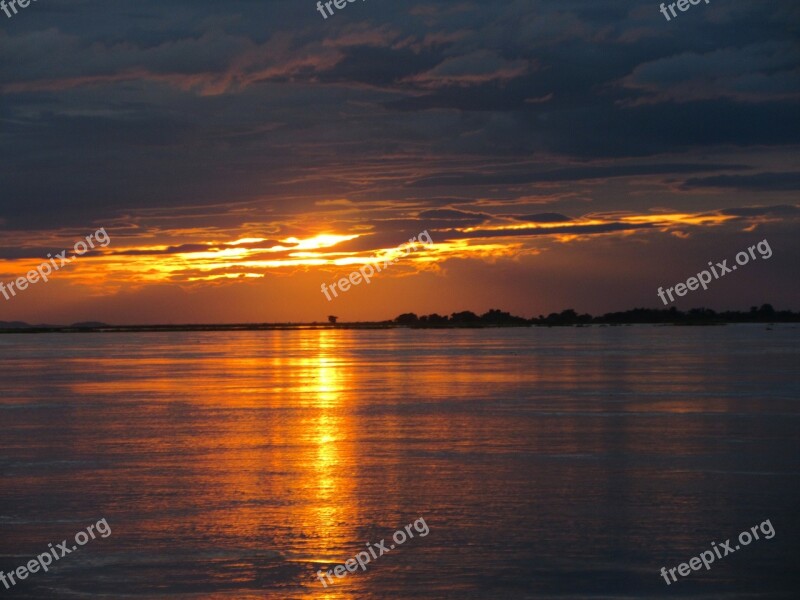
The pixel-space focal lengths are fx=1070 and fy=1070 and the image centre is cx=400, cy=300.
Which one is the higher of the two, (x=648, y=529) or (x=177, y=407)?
(x=177, y=407)

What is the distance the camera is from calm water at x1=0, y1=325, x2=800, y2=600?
1275 centimetres

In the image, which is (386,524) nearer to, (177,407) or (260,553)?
(260,553)

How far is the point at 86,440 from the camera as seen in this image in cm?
2555

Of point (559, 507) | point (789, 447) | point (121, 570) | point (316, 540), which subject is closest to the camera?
point (121, 570)

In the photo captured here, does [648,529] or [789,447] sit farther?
[789,447]

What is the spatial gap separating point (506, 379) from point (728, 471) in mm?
26700

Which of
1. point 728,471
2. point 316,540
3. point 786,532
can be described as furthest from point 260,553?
point 728,471

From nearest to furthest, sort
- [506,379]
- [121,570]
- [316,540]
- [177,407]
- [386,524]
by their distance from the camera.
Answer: [121,570] < [316,540] < [386,524] < [177,407] < [506,379]

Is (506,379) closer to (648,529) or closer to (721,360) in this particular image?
(721,360)

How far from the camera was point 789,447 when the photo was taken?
76.4ft

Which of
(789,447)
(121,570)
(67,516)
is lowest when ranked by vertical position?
(121,570)

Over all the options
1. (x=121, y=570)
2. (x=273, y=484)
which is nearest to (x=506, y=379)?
(x=273, y=484)

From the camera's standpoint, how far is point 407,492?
17969 millimetres

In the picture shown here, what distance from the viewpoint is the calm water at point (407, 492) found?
→ 41.8 ft
